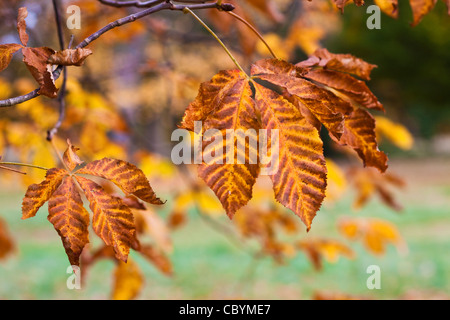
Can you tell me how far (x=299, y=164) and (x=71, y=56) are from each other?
0.35 metres

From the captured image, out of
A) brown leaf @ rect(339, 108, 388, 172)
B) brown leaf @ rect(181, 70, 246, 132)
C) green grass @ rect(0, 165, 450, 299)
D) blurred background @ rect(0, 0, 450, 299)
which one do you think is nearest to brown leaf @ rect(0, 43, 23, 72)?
brown leaf @ rect(181, 70, 246, 132)

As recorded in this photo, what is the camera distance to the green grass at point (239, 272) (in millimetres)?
4395

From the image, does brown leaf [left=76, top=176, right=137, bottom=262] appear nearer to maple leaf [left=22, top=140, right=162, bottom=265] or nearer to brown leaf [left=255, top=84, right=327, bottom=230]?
maple leaf [left=22, top=140, right=162, bottom=265]

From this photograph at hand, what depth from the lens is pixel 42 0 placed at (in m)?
2.94

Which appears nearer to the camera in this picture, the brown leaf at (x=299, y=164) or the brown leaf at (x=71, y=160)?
the brown leaf at (x=299, y=164)

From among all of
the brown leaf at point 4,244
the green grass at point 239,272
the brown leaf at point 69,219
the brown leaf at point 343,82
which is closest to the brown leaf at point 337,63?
the brown leaf at point 343,82

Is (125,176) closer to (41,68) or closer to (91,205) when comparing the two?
(91,205)

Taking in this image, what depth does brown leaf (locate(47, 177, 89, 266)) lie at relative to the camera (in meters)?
0.69

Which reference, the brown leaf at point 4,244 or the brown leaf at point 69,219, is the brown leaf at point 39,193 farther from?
the brown leaf at point 4,244

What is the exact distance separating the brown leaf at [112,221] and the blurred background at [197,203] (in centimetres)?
70

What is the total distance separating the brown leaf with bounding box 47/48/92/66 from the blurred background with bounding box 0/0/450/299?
67cm
